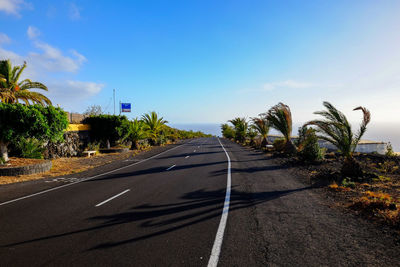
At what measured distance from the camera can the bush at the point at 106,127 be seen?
20.7m

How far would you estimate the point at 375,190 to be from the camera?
7039 mm

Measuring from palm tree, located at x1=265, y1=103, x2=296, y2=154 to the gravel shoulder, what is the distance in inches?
447

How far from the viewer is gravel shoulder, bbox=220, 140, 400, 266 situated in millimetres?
3381

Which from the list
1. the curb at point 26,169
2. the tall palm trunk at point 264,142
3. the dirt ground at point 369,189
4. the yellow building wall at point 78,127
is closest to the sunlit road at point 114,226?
the dirt ground at point 369,189

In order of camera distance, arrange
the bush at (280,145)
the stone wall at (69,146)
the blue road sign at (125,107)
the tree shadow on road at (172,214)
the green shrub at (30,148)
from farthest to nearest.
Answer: the blue road sign at (125,107)
the bush at (280,145)
the stone wall at (69,146)
the green shrub at (30,148)
the tree shadow on road at (172,214)

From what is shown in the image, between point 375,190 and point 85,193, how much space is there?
9.65m

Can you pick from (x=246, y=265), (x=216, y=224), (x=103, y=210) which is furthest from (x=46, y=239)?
(x=246, y=265)

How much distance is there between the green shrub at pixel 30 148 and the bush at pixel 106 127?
275 inches

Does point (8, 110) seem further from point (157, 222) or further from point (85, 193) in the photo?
point (157, 222)

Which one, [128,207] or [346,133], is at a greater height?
[346,133]

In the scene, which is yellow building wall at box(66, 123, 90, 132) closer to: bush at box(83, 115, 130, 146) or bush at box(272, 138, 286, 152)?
bush at box(83, 115, 130, 146)

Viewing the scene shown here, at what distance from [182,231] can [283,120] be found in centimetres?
1566

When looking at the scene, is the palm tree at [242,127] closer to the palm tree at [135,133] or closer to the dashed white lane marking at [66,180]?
the palm tree at [135,133]

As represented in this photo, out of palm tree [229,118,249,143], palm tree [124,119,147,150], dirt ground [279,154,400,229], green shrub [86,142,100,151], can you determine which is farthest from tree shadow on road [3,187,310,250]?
palm tree [229,118,249,143]
